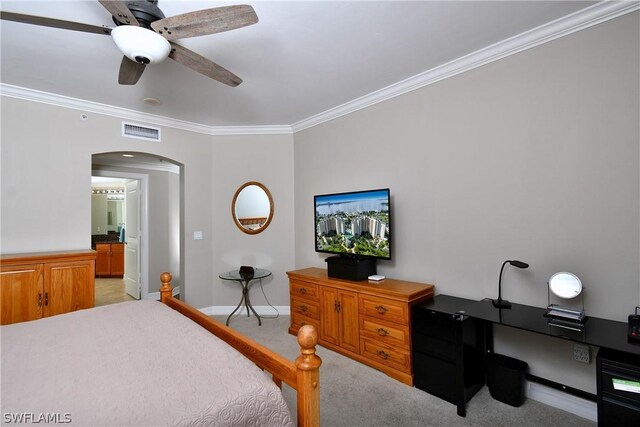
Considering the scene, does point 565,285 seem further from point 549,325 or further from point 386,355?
point 386,355

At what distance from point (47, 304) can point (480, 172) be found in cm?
397

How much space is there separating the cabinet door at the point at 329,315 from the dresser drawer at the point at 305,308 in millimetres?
95

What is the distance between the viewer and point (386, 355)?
258 centimetres

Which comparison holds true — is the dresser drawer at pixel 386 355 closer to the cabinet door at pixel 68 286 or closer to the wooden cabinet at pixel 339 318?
the wooden cabinet at pixel 339 318

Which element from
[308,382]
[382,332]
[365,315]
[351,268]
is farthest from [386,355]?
[308,382]

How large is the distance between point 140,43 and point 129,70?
47cm

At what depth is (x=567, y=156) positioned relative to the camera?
2088 mm

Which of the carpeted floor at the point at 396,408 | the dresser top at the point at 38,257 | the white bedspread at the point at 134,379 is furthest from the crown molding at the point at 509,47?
the dresser top at the point at 38,257

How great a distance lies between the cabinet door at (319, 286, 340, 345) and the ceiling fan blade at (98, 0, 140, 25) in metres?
2.54

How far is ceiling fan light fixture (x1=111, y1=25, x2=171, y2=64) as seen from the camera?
154 centimetres

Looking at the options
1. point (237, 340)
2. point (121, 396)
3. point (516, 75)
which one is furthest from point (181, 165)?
point (516, 75)

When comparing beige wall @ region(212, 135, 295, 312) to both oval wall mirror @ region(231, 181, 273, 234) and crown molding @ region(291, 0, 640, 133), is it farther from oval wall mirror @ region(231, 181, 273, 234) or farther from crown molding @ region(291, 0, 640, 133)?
crown molding @ region(291, 0, 640, 133)

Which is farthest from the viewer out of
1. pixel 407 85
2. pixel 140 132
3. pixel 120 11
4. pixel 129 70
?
pixel 140 132

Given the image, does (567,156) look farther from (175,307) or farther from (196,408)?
(175,307)
